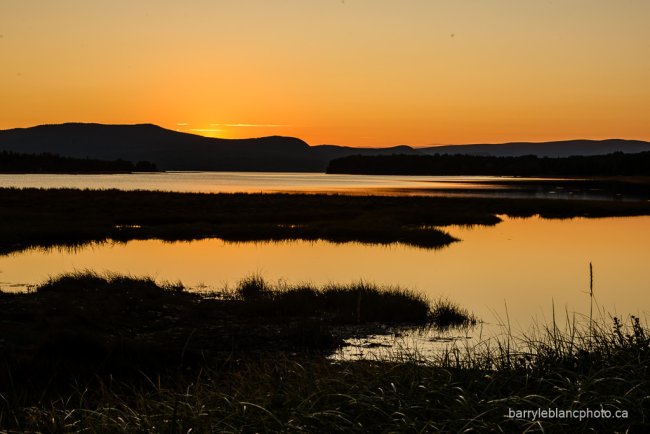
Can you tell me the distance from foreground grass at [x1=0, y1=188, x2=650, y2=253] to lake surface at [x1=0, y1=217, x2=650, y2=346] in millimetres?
3388

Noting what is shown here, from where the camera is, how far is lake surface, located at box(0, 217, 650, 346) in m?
26.5

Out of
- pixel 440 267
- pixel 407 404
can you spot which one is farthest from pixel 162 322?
pixel 440 267

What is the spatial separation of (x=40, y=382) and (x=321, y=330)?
24.3ft

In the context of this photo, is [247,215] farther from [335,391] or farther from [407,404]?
[407,404]

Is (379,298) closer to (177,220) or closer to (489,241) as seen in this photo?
(489,241)

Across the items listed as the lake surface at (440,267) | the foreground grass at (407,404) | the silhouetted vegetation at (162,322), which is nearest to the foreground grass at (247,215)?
the lake surface at (440,267)

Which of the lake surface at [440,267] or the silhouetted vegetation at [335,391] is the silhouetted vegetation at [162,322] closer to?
the silhouetted vegetation at [335,391]

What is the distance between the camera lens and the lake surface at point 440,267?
26.5 m

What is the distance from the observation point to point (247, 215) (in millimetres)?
58750

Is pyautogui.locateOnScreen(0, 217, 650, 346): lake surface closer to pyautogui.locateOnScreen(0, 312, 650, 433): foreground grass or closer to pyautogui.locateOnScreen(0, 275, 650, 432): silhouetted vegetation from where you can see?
pyautogui.locateOnScreen(0, 275, 650, 432): silhouetted vegetation

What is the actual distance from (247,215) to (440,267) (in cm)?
2708

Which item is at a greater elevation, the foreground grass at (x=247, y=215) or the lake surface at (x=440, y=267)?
the foreground grass at (x=247, y=215)

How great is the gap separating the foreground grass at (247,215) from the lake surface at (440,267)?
3.39 metres

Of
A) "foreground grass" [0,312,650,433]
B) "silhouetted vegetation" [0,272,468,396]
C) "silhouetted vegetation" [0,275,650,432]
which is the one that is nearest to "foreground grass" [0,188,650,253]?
"silhouetted vegetation" [0,272,468,396]
